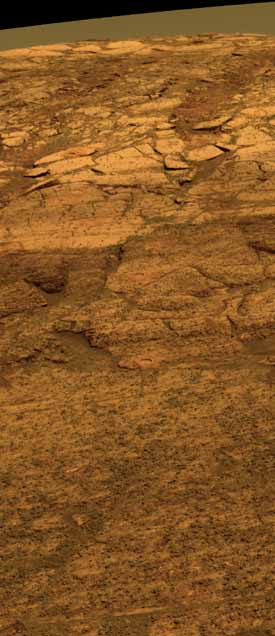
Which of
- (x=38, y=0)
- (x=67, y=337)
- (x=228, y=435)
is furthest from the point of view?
(x=38, y=0)

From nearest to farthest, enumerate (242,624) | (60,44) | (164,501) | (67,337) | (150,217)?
1. (242,624)
2. (164,501)
3. (67,337)
4. (150,217)
5. (60,44)

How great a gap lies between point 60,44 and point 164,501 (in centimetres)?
289

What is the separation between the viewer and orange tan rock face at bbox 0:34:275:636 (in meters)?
1.37

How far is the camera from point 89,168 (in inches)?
105

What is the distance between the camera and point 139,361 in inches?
72.8

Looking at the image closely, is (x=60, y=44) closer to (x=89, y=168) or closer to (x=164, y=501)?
(x=89, y=168)

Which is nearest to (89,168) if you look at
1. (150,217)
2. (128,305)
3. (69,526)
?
(150,217)

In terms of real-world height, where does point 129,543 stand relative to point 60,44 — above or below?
below

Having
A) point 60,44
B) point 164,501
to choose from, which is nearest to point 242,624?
point 164,501

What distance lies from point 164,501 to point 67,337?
535 millimetres

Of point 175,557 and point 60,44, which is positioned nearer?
point 175,557

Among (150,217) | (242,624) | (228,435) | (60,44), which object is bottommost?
(242,624)

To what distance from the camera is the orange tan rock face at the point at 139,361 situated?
1.37m

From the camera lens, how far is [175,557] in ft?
4.60
